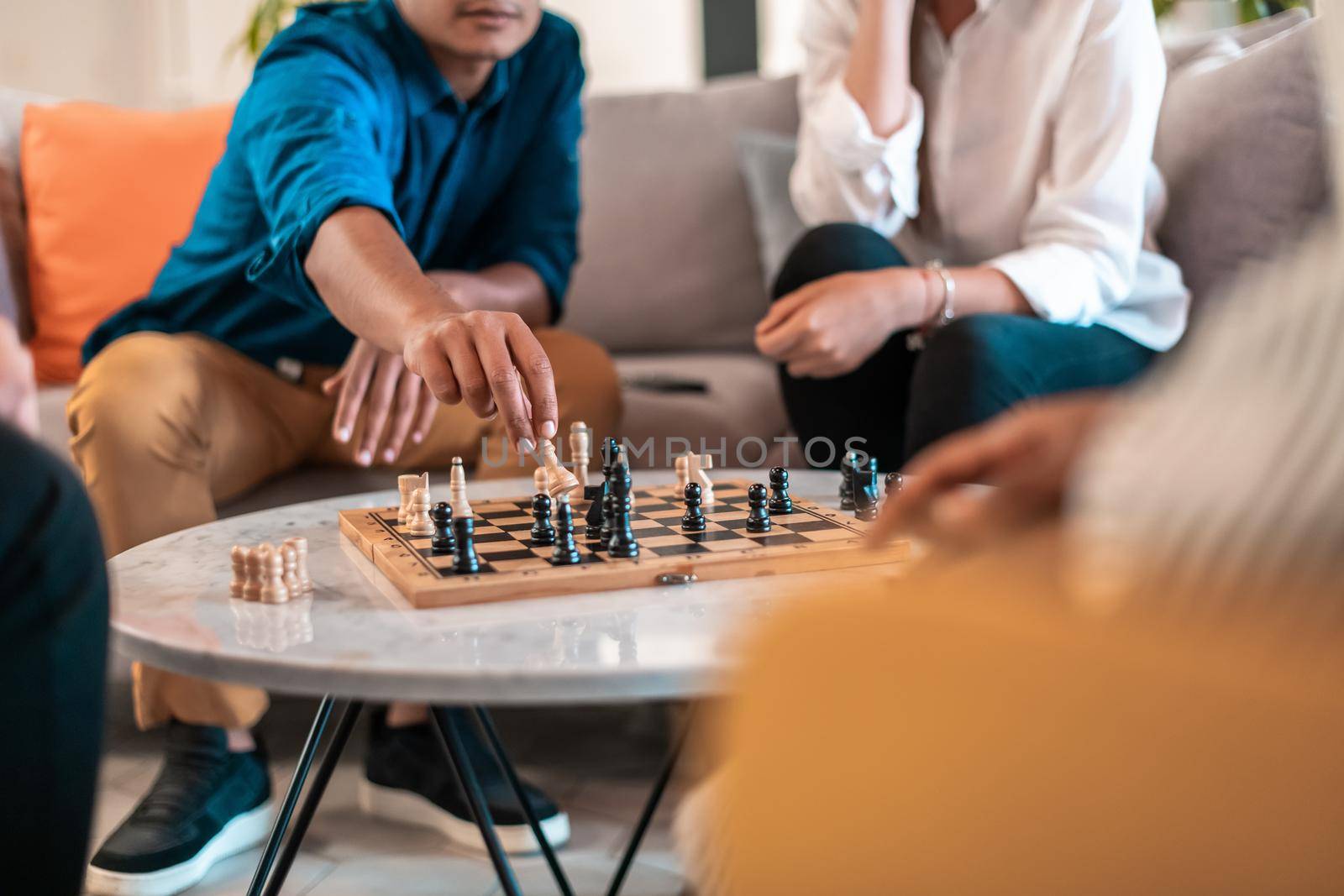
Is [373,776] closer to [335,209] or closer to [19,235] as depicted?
[335,209]

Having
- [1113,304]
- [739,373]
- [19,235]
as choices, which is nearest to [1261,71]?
[1113,304]

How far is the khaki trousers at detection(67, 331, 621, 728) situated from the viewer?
1.52 metres

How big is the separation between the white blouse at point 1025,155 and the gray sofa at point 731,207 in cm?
12

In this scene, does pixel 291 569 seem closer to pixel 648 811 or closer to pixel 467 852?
pixel 648 811

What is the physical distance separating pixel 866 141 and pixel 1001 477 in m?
1.40

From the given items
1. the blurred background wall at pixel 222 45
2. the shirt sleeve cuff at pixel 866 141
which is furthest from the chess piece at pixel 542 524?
the blurred background wall at pixel 222 45

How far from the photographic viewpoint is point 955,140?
75.5 inches

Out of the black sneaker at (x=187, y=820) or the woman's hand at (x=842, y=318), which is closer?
the black sneaker at (x=187, y=820)

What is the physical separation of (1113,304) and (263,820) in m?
1.47

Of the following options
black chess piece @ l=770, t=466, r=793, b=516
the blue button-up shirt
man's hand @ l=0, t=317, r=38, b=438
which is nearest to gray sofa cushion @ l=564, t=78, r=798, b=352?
the blue button-up shirt

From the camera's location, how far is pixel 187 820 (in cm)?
145

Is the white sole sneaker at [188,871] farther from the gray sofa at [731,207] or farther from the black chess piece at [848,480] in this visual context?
the black chess piece at [848,480]

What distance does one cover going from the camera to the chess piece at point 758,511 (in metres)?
1.13

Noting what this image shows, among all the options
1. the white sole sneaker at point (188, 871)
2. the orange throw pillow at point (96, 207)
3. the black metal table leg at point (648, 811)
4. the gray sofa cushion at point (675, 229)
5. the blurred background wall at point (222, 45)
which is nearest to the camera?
the black metal table leg at point (648, 811)
